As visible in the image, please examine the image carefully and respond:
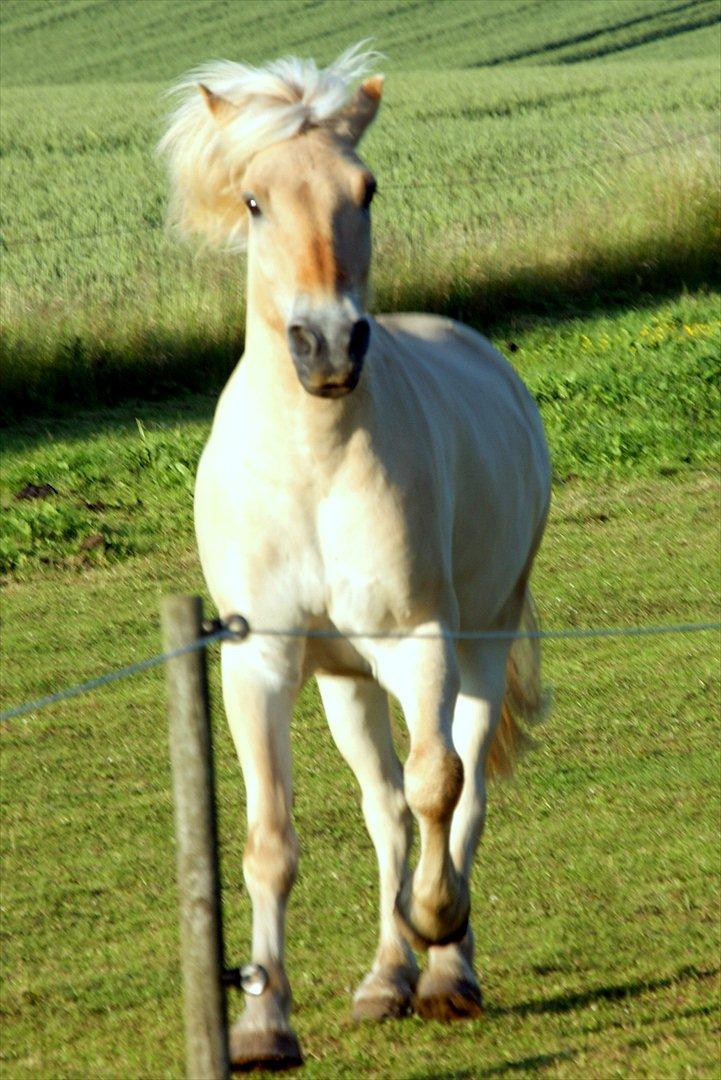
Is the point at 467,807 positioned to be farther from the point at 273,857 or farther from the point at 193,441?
the point at 193,441

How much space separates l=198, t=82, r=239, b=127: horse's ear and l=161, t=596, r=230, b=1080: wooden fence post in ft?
4.41

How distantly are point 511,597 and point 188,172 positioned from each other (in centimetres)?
165

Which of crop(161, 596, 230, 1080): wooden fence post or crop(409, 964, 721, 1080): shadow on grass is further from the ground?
crop(161, 596, 230, 1080): wooden fence post

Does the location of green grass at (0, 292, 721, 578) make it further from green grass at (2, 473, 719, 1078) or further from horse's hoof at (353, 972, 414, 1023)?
horse's hoof at (353, 972, 414, 1023)

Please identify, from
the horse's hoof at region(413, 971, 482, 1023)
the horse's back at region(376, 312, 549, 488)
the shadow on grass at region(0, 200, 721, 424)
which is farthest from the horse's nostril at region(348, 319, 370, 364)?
the shadow on grass at region(0, 200, 721, 424)

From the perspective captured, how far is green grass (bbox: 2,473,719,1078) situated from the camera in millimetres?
3814

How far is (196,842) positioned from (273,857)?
83 cm

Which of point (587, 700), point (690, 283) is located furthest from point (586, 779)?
point (690, 283)

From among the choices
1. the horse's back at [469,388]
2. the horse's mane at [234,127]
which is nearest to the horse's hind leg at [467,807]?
the horse's back at [469,388]

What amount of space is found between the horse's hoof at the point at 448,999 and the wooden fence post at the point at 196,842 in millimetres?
A: 1116

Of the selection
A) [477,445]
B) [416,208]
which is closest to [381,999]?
[477,445]

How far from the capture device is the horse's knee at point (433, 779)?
362 cm

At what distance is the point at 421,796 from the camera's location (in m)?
3.64

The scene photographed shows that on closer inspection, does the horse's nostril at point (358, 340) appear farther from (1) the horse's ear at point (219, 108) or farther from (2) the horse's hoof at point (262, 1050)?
(2) the horse's hoof at point (262, 1050)
